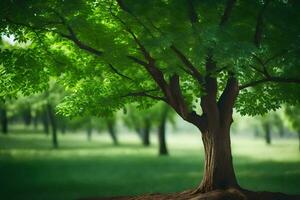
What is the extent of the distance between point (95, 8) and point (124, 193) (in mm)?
8575

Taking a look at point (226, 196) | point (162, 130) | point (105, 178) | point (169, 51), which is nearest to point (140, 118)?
point (162, 130)

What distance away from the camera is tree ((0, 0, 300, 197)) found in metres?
13.4

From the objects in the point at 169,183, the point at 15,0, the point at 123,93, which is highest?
the point at 15,0

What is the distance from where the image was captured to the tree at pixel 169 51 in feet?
44.0

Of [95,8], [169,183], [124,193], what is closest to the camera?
[95,8]

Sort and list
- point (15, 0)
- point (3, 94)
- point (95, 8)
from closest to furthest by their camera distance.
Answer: point (15, 0) < point (95, 8) < point (3, 94)

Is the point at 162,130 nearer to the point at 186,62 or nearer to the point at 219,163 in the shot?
the point at 219,163

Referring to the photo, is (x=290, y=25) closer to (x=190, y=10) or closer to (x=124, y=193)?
(x=190, y=10)

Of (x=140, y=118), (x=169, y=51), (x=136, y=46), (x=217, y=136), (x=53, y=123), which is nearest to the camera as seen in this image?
(x=169, y=51)

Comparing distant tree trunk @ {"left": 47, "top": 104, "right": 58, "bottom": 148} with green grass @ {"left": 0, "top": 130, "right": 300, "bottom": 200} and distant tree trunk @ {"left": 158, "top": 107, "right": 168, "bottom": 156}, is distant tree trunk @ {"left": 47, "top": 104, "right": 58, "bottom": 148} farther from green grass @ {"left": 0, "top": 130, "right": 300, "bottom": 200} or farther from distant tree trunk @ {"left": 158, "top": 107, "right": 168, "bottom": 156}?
green grass @ {"left": 0, "top": 130, "right": 300, "bottom": 200}

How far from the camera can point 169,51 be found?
1445cm

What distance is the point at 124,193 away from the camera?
20000 millimetres

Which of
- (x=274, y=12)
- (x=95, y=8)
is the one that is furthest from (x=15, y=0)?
(x=274, y=12)

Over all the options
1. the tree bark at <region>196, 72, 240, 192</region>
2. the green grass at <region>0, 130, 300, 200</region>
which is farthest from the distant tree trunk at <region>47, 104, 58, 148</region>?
the tree bark at <region>196, 72, 240, 192</region>
